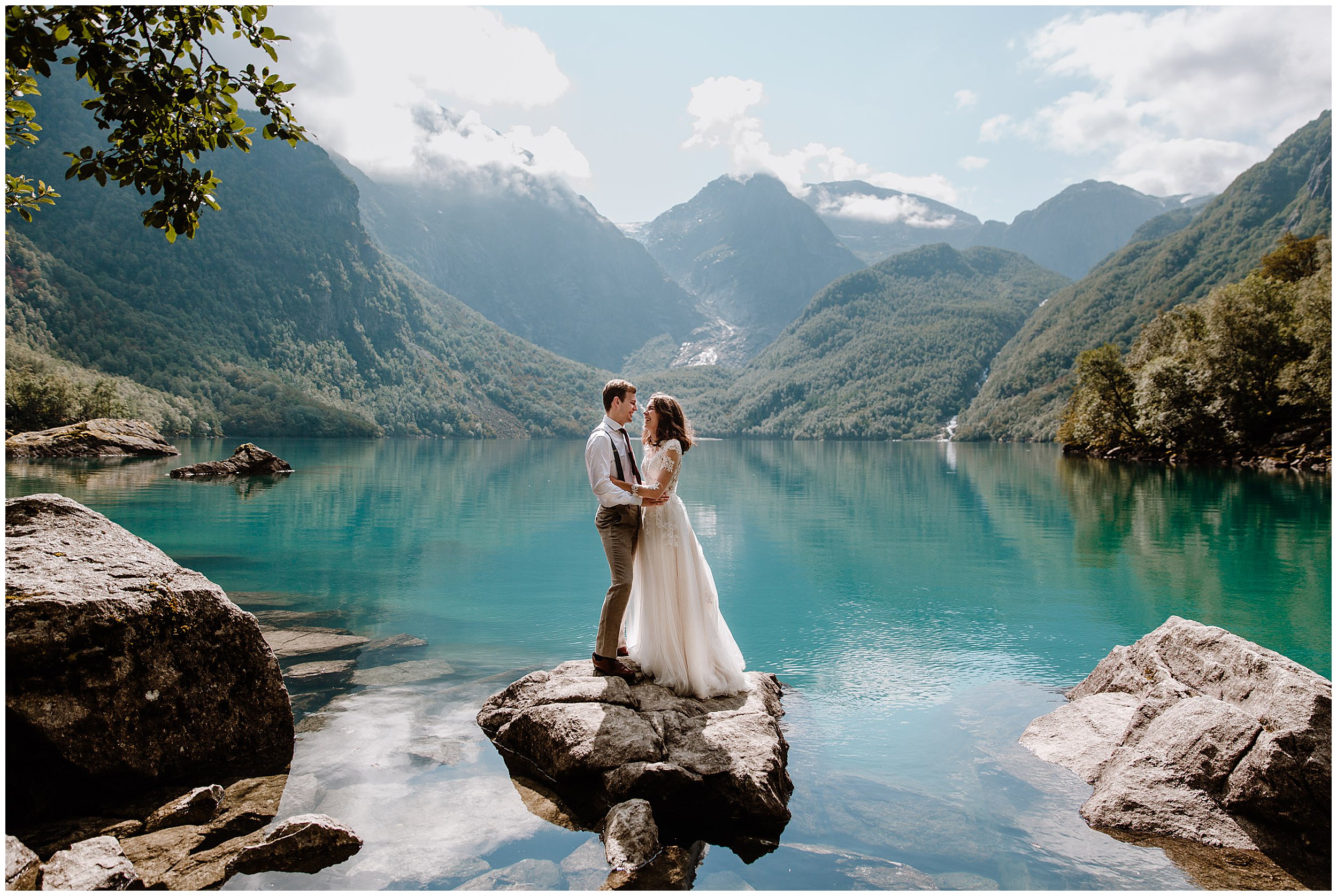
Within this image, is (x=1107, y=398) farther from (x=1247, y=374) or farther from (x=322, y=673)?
(x=322, y=673)

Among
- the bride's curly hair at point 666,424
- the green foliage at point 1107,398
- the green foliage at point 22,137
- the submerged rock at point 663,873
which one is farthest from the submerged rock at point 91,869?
the green foliage at point 1107,398

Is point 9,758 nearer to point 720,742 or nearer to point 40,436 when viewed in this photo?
point 720,742

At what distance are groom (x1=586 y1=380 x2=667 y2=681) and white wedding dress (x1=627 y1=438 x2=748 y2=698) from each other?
202mm

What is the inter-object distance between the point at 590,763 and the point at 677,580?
6.94 feet

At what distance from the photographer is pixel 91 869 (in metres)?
4.81

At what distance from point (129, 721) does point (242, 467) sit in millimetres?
46448

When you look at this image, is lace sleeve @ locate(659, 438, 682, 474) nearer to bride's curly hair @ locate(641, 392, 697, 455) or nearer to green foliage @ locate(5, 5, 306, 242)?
bride's curly hair @ locate(641, 392, 697, 455)

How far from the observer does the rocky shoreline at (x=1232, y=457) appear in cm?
4888

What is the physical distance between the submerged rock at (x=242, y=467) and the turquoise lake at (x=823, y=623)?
14.1 ft

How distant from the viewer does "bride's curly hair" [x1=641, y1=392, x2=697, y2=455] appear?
7.90 metres

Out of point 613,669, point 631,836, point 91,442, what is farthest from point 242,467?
point 631,836

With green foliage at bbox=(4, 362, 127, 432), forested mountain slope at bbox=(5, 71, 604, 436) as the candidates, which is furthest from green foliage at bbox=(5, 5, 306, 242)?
forested mountain slope at bbox=(5, 71, 604, 436)

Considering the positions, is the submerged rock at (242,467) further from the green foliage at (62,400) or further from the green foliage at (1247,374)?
→ the green foliage at (1247,374)

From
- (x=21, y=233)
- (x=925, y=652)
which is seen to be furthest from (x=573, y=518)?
(x=21, y=233)
